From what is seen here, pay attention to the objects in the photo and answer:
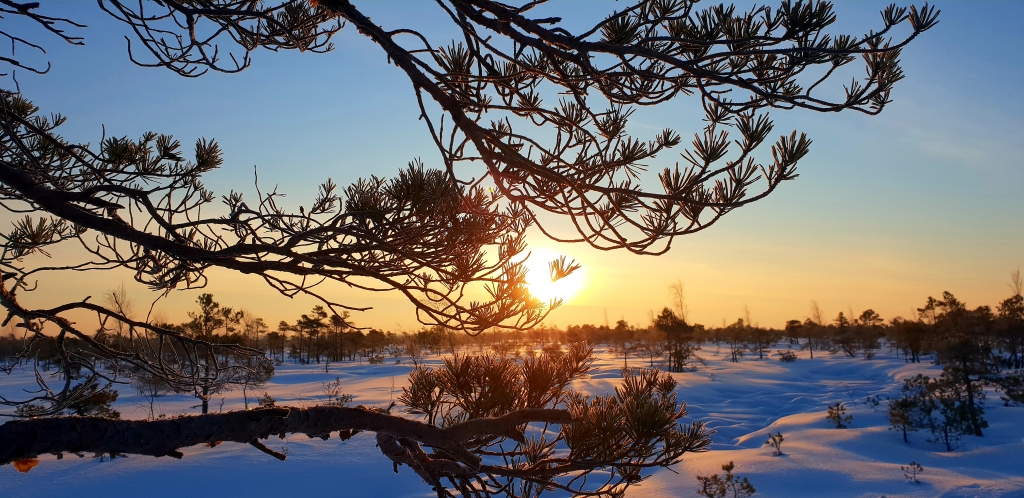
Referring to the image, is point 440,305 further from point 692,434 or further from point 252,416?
point 692,434

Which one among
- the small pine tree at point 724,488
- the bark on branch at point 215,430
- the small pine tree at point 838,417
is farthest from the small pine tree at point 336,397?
the small pine tree at point 838,417

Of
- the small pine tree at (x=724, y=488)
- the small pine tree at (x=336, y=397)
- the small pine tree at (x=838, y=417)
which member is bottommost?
the small pine tree at (x=838, y=417)

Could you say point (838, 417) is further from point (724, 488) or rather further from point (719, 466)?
point (724, 488)

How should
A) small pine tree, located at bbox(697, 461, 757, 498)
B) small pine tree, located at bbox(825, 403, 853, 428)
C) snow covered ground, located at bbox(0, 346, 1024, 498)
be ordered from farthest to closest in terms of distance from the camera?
1. small pine tree, located at bbox(825, 403, 853, 428)
2. snow covered ground, located at bbox(0, 346, 1024, 498)
3. small pine tree, located at bbox(697, 461, 757, 498)

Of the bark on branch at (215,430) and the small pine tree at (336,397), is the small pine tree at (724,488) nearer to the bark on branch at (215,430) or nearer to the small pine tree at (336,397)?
the small pine tree at (336,397)

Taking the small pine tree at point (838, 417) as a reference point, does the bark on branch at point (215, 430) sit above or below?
above

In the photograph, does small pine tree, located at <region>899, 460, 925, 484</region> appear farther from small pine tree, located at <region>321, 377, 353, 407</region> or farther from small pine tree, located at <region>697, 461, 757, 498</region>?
small pine tree, located at <region>321, 377, 353, 407</region>

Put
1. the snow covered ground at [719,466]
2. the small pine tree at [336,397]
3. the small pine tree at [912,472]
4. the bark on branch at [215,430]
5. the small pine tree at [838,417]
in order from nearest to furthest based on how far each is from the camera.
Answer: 1. the bark on branch at [215,430]
2. the snow covered ground at [719,466]
3. the small pine tree at [912,472]
4. the small pine tree at [336,397]
5. the small pine tree at [838,417]

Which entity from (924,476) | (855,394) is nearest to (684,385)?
(855,394)

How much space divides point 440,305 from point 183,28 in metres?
1.49

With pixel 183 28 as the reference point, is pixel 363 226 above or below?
below

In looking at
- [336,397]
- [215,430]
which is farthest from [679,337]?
[215,430]

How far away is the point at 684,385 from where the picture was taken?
21531mm

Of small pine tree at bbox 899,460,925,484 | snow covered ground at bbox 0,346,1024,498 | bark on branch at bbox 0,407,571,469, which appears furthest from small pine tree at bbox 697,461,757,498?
bark on branch at bbox 0,407,571,469
